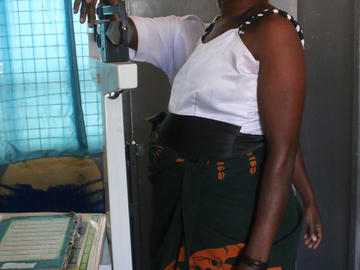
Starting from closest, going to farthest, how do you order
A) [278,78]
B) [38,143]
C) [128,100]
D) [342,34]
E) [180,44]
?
1. [278,78]
2. [180,44]
3. [342,34]
4. [128,100]
5. [38,143]

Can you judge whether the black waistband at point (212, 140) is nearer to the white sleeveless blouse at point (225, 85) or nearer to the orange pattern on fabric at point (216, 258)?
the white sleeveless blouse at point (225, 85)

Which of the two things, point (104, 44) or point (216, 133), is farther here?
point (216, 133)

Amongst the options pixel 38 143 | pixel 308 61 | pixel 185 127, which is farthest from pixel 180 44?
pixel 38 143

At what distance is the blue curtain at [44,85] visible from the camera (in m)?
2.33

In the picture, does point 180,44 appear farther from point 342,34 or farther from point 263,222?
point 342,34

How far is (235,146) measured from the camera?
1.12 meters

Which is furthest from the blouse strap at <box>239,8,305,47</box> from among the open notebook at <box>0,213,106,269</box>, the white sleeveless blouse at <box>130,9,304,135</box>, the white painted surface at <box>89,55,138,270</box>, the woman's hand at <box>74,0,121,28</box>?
the open notebook at <box>0,213,106,269</box>

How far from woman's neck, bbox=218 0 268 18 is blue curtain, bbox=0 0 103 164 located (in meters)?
1.24

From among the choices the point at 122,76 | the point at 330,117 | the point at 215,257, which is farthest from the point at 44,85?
the point at 122,76

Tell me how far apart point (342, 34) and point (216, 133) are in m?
1.14

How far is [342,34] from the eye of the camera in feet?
6.58

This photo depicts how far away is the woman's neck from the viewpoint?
1.17 meters

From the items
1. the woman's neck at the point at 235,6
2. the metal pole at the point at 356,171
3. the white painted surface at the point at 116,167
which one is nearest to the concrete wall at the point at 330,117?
the metal pole at the point at 356,171

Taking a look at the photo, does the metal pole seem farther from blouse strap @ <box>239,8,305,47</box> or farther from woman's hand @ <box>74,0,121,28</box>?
woman's hand @ <box>74,0,121,28</box>
